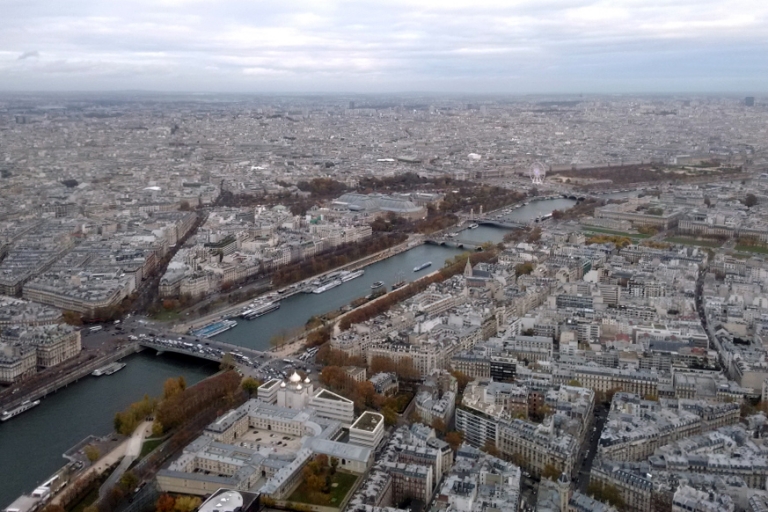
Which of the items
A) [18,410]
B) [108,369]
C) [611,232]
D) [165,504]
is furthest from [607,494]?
[611,232]

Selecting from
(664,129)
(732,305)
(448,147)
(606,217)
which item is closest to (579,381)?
(732,305)

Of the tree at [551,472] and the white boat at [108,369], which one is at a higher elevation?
the tree at [551,472]

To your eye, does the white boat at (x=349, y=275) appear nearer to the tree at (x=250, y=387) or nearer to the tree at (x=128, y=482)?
the tree at (x=250, y=387)

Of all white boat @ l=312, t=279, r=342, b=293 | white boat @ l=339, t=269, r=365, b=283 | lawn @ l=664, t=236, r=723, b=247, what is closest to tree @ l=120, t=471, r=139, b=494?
white boat @ l=312, t=279, r=342, b=293

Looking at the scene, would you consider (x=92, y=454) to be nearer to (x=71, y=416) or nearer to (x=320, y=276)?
(x=71, y=416)

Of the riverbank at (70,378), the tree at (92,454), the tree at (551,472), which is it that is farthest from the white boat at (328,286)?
the tree at (551,472)

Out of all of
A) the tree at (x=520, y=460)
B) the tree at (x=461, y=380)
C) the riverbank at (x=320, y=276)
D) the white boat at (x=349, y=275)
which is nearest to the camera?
the tree at (x=520, y=460)

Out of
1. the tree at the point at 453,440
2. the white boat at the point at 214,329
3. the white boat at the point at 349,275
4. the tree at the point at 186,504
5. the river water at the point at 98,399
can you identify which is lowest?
the river water at the point at 98,399
